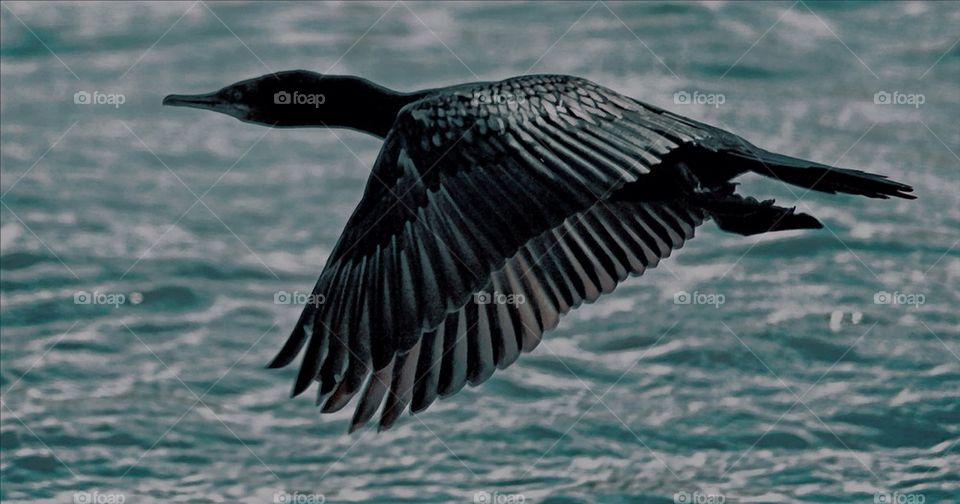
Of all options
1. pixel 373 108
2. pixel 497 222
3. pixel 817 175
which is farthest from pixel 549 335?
pixel 497 222

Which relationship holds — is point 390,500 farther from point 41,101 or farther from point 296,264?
point 41,101

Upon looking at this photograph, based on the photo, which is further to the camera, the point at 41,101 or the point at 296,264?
the point at 41,101

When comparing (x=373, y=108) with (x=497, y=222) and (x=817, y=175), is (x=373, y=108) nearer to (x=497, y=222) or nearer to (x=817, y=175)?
(x=497, y=222)

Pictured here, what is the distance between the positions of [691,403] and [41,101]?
4.39 metres

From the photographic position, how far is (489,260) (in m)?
5.67

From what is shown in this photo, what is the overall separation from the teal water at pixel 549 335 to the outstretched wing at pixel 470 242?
1.35 m

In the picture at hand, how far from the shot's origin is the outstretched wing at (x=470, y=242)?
5727 mm

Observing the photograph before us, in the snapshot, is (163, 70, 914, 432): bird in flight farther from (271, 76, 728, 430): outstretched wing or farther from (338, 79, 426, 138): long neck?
(338, 79, 426, 138): long neck

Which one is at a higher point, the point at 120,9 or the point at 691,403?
the point at 120,9

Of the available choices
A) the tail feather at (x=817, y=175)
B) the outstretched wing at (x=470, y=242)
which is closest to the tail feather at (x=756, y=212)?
the tail feather at (x=817, y=175)

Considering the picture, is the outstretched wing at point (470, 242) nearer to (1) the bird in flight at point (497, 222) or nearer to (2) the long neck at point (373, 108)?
(1) the bird in flight at point (497, 222)

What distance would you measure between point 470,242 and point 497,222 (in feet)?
0.36

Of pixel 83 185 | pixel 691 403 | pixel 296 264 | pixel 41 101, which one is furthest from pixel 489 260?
pixel 41 101

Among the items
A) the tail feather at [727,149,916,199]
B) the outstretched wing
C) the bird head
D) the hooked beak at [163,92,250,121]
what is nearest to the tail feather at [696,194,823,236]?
the tail feather at [727,149,916,199]
